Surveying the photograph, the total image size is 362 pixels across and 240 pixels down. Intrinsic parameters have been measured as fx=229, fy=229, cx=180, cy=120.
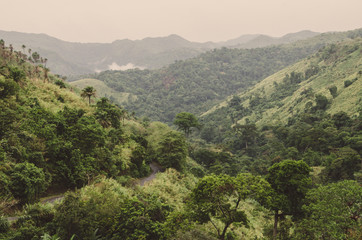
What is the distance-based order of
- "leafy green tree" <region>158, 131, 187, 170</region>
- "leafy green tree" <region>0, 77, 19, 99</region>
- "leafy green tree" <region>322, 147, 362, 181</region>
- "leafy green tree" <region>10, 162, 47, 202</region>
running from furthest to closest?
"leafy green tree" <region>322, 147, 362, 181</region>
"leafy green tree" <region>158, 131, 187, 170</region>
"leafy green tree" <region>0, 77, 19, 99</region>
"leafy green tree" <region>10, 162, 47, 202</region>

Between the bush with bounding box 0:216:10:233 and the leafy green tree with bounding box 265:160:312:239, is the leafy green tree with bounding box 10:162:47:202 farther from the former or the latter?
the leafy green tree with bounding box 265:160:312:239

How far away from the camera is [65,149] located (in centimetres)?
2308

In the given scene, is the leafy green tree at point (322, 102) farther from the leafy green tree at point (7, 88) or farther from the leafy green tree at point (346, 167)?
the leafy green tree at point (7, 88)

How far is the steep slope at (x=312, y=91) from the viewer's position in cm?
8406

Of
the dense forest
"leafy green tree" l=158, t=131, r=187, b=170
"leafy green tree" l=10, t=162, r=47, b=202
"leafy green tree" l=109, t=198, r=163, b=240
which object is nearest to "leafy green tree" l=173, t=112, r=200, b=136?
the dense forest

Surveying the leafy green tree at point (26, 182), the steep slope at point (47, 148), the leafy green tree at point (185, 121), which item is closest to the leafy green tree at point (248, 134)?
the leafy green tree at point (185, 121)

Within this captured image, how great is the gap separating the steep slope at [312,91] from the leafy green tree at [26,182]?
82.0 m

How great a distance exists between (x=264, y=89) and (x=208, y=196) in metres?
155

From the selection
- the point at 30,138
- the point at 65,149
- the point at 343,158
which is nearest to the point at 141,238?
the point at 65,149

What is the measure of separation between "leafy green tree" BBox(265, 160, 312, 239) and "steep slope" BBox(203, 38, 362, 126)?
62074 millimetres

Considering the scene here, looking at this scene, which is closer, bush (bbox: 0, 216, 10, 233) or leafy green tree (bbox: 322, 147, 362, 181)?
bush (bbox: 0, 216, 10, 233)

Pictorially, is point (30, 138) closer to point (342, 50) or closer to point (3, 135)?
point (3, 135)

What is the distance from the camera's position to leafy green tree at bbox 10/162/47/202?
1735 centimetres

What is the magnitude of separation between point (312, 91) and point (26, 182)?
388 feet
